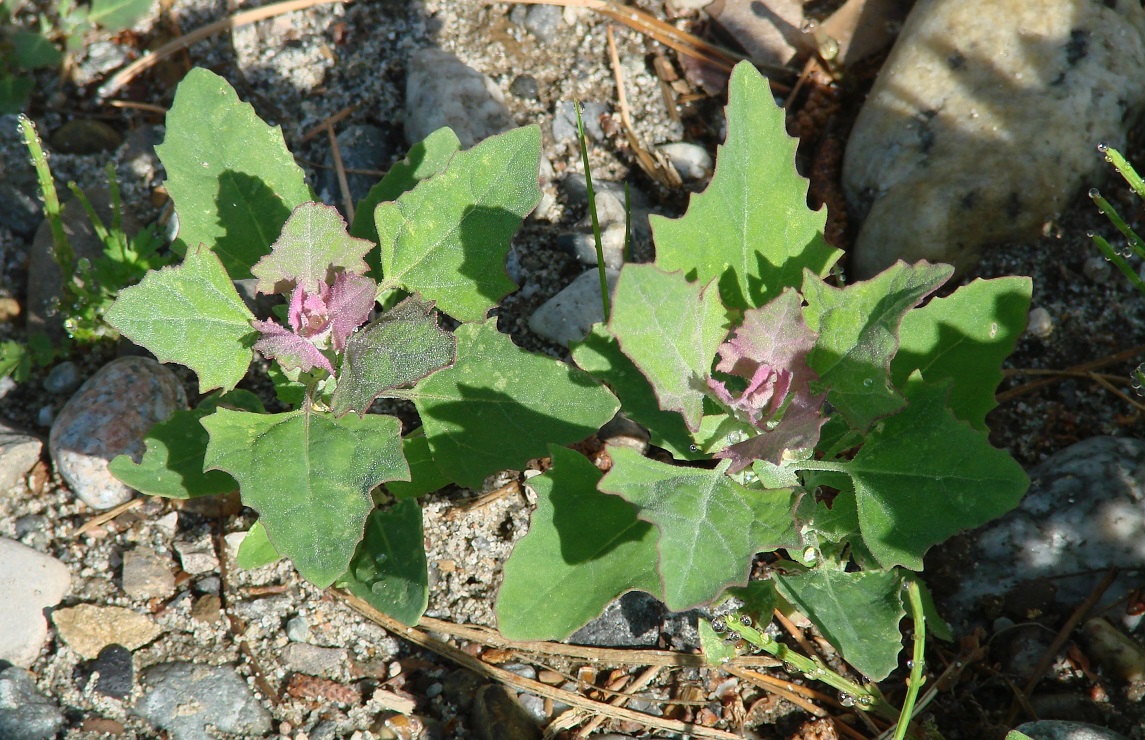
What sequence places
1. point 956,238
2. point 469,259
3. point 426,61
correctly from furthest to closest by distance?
point 426,61
point 956,238
point 469,259

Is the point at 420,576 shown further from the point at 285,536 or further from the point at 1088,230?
the point at 1088,230

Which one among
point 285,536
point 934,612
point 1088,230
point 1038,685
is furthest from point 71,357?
point 1088,230

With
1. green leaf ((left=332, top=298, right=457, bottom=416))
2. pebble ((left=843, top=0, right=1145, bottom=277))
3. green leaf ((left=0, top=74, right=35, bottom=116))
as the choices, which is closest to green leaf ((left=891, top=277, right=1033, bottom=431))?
pebble ((left=843, top=0, right=1145, bottom=277))

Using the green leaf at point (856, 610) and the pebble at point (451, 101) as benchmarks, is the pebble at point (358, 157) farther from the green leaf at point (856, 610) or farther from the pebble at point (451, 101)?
the green leaf at point (856, 610)

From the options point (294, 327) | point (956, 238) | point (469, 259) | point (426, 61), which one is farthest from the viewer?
point (426, 61)

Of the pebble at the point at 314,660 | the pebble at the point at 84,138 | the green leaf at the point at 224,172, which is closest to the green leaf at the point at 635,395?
the green leaf at the point at 224,172
